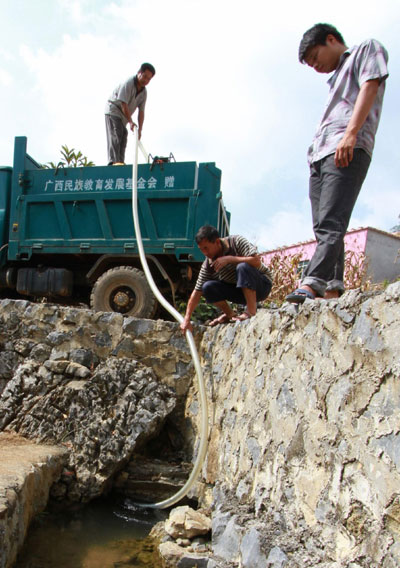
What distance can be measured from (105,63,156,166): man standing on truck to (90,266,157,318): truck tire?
4.58 feet

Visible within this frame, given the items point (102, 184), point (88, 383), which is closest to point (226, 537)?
point (88, 383)

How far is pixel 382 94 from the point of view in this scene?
2.43 meters

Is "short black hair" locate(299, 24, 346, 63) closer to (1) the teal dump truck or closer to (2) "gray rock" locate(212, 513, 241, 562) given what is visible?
(2) "gray rock" locate(212, 513, 241, 562)

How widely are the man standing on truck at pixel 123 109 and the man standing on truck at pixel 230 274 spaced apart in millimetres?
2420

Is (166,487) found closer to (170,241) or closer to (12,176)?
(170,241)

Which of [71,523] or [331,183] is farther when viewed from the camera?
[71,523]

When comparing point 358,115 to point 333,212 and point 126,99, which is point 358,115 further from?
point 126,99

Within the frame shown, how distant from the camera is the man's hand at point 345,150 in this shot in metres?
2.29

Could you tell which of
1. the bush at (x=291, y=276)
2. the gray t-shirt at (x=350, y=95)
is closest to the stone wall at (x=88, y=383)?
the gray t-shirt at (x=350, y=95)

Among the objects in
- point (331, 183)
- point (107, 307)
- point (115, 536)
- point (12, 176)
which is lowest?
point (115, 536)

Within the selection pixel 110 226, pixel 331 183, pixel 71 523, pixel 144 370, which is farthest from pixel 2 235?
pixel 331 183

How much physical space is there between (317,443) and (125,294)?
3955mm

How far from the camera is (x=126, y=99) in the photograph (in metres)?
5.69

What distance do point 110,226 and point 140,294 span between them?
924mm
